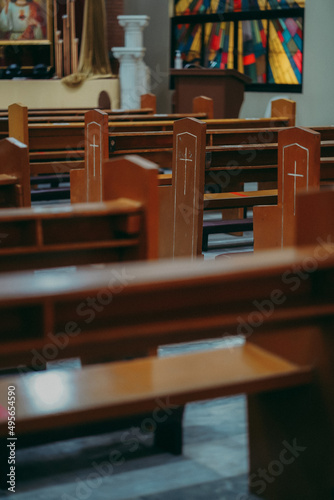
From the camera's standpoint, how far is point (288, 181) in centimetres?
396

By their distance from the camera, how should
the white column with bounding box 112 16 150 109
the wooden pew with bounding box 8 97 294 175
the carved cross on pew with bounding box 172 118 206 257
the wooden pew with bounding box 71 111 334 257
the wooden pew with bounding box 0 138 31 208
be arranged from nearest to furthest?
1. the wooden pew with bounding box 0 138 31 208
2. the carved cross on pew with bounding box 172 118 206 257
3. the wooden pew with bounding box 71 111 334 257
4. the wooden pew with bounding box 8 97 294 175
5. the white column with bounding box 112 16 150 109

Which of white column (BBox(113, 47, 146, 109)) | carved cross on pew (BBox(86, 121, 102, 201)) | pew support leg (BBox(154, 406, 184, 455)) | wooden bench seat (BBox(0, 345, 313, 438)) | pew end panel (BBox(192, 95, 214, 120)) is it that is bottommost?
pew support leg (BBox(154, 406, 184, 455))

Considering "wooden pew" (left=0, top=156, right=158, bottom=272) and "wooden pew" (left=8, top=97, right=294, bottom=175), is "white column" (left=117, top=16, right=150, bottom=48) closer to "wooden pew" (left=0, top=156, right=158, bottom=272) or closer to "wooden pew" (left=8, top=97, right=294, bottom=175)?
"wooden pew" (left=8, top=97, right=294, bottom=175)

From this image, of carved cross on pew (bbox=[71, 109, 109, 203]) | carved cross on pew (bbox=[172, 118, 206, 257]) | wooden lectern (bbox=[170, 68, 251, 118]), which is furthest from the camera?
wooden lectern (bbox=[170, 68, 251, 118])

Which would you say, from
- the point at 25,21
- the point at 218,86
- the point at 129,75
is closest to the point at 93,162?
the point at 218,86

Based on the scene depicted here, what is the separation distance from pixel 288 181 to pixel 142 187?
2017 millimetres

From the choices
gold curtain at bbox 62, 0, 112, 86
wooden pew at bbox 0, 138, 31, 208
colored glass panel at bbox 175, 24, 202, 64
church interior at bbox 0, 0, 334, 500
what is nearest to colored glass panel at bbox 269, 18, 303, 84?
colored glass panel at bbox 175, 24, 202, 64

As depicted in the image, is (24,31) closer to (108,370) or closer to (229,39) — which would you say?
(229,39)

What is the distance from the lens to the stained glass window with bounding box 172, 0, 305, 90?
36.2 ft

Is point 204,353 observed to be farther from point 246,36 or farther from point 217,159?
point 246,36

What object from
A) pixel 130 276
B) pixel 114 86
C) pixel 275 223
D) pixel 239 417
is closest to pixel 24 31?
pixel 114 86

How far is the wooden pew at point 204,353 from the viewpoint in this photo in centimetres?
151

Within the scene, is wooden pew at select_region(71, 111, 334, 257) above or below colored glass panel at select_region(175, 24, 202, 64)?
below

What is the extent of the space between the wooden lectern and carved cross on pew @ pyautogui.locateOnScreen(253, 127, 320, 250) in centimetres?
515
